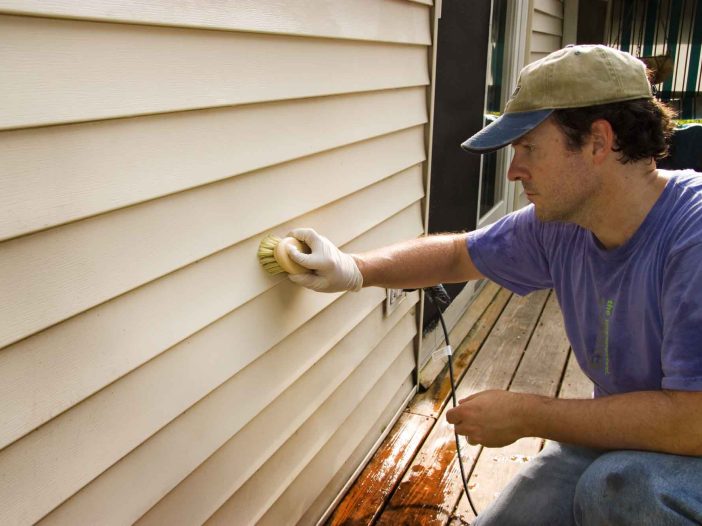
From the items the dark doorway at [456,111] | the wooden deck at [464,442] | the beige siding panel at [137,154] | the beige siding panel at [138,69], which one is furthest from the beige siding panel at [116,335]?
the dark doorway at [456,111]

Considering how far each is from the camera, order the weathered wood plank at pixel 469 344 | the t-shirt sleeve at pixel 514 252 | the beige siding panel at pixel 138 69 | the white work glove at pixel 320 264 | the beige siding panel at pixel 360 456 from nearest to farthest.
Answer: the beige siding panel at pixel 138 69 < the white work glove at pixel 320 264 < the t-shirt sleeve at pixel 514 252 < the beige siding panel at pixel 360 456 < the weathered wood plank at pixel 469 344

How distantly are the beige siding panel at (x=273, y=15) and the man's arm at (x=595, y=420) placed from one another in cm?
105

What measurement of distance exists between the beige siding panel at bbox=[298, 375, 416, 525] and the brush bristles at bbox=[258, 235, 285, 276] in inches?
32.5

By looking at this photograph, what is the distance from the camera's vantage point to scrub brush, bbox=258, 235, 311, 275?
152 cm

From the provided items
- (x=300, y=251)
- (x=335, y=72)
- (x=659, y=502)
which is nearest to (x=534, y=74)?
(x=335, y=72)

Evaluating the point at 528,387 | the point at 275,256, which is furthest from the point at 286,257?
the point at 528,387

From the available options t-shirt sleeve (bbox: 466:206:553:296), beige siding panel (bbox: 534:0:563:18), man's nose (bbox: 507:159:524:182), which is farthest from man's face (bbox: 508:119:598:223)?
beige siding panel (bbox: 534:0:563:18)

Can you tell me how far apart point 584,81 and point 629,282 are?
0.50 m

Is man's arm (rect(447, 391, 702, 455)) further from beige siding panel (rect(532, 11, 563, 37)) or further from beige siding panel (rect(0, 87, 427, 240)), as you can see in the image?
beige siding panel (rect(532, 11, 563, 37))

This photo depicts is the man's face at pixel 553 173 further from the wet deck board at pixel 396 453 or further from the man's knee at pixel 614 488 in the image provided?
the wet deck board at pixel 396 453

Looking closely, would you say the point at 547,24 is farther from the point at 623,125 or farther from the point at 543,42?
the point at 623,125

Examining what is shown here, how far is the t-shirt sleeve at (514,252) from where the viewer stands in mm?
1838

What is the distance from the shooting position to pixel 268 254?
4.97ft

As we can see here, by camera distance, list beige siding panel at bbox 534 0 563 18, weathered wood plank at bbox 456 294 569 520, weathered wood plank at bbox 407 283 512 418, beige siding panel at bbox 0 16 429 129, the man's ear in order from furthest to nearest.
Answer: beige siding panel at bbox 534 0 563 18
weathered wood plank at bbox 407 283 512 418
weathered wood plank at bbox 456 294 569 520
the man's ear
beige siding panel at bbox 0 16 429 129
